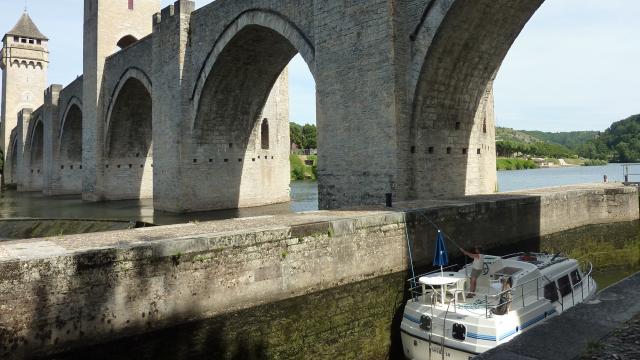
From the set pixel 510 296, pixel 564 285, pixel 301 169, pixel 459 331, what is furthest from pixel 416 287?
pixel 301 169

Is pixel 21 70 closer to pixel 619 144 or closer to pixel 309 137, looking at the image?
pixel 309 137

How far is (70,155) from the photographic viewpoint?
36562mm

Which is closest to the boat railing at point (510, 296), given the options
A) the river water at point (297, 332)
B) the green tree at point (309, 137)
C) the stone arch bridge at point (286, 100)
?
the river water at point (297, 332)

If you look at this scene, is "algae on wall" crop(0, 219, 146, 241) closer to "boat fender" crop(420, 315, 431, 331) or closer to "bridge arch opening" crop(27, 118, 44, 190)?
"boat fender" crop(420, 315, 431, 331)

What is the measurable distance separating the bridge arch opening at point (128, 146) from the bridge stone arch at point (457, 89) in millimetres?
18865

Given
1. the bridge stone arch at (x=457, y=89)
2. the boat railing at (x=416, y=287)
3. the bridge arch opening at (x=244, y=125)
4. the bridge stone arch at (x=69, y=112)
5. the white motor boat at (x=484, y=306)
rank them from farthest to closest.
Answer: the bridge stone arch at (x=69, y=112) < the bridge arch opening at (x=244, y=125) < the bridge stone arch at (x=457, y=89) < the boat railing at (x=416, y=287) < the white motor boat at (x=484, y=306)

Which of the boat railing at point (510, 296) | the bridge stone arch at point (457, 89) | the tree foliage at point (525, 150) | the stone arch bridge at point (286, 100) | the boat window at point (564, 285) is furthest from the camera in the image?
the tree foliage at point (525, 150)

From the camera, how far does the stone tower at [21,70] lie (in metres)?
50.3

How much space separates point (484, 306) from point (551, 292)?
64.9 inches

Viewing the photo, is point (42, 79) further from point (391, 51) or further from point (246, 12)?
point (391, 51)

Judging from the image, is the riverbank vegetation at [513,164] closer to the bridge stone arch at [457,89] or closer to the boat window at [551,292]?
the bridge stone arch at [457,89]

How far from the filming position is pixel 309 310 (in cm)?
702

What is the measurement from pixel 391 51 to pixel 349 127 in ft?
7.74

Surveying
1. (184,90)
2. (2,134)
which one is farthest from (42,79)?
(184,90)
